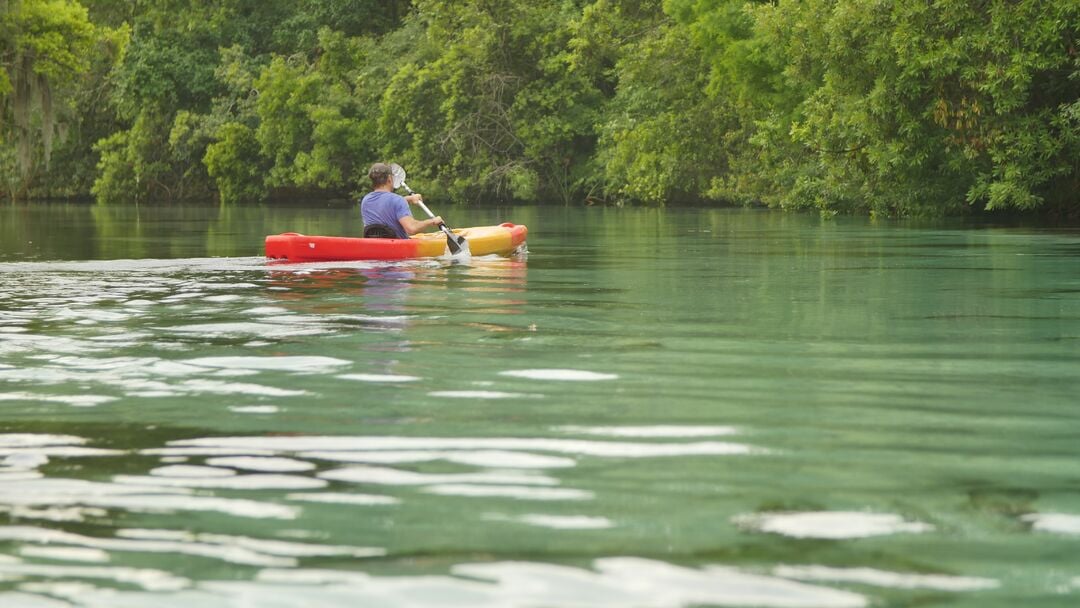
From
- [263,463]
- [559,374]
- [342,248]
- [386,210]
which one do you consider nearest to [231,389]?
[559,374]

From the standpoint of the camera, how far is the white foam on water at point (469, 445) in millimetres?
4879

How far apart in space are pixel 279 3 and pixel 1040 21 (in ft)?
153

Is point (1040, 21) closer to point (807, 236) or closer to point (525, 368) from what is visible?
point (807, 236)

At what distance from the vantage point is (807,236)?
22125 millimetres

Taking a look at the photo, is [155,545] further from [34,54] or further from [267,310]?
[34,54]

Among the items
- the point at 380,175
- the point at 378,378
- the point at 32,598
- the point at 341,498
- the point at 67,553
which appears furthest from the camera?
the point at 380,175

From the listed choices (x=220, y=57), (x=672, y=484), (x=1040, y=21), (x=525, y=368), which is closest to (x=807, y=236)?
(x=1040, y=21)

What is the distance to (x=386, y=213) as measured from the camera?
650 inches

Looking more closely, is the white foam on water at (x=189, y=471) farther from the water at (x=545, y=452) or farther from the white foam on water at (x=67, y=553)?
the white foam on water at (x=67, y=553)

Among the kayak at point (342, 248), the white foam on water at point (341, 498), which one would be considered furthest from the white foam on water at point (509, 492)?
the kayak at point (342, 248)

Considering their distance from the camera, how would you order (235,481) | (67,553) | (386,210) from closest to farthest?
(67,553), (235,481), (386,210)

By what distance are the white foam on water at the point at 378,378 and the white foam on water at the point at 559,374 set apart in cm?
45

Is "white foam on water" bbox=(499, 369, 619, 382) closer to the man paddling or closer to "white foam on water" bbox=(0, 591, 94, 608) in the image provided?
"white foam on water" bbox=(0, 591, 94, 608)

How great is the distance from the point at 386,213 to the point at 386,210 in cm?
4
